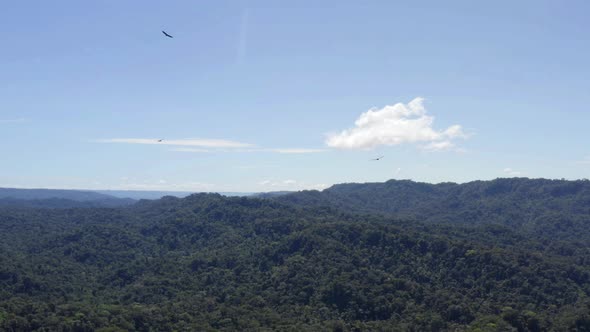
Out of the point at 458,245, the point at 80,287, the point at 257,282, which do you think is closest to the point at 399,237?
the point at 458,245

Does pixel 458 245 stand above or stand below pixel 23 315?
above

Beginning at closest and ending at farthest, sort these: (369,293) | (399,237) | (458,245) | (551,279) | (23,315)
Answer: (23,315) → (369,293) → (551,279) → (458,245) → (399,237)

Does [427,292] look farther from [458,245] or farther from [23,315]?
[23,315]

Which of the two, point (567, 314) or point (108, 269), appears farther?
point (108, 269)

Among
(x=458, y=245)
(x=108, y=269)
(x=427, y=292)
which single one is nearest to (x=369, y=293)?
(x=427, y=292)

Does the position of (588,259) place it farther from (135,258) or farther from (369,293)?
(135,258)

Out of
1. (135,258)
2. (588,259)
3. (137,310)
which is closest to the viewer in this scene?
(137,310)
